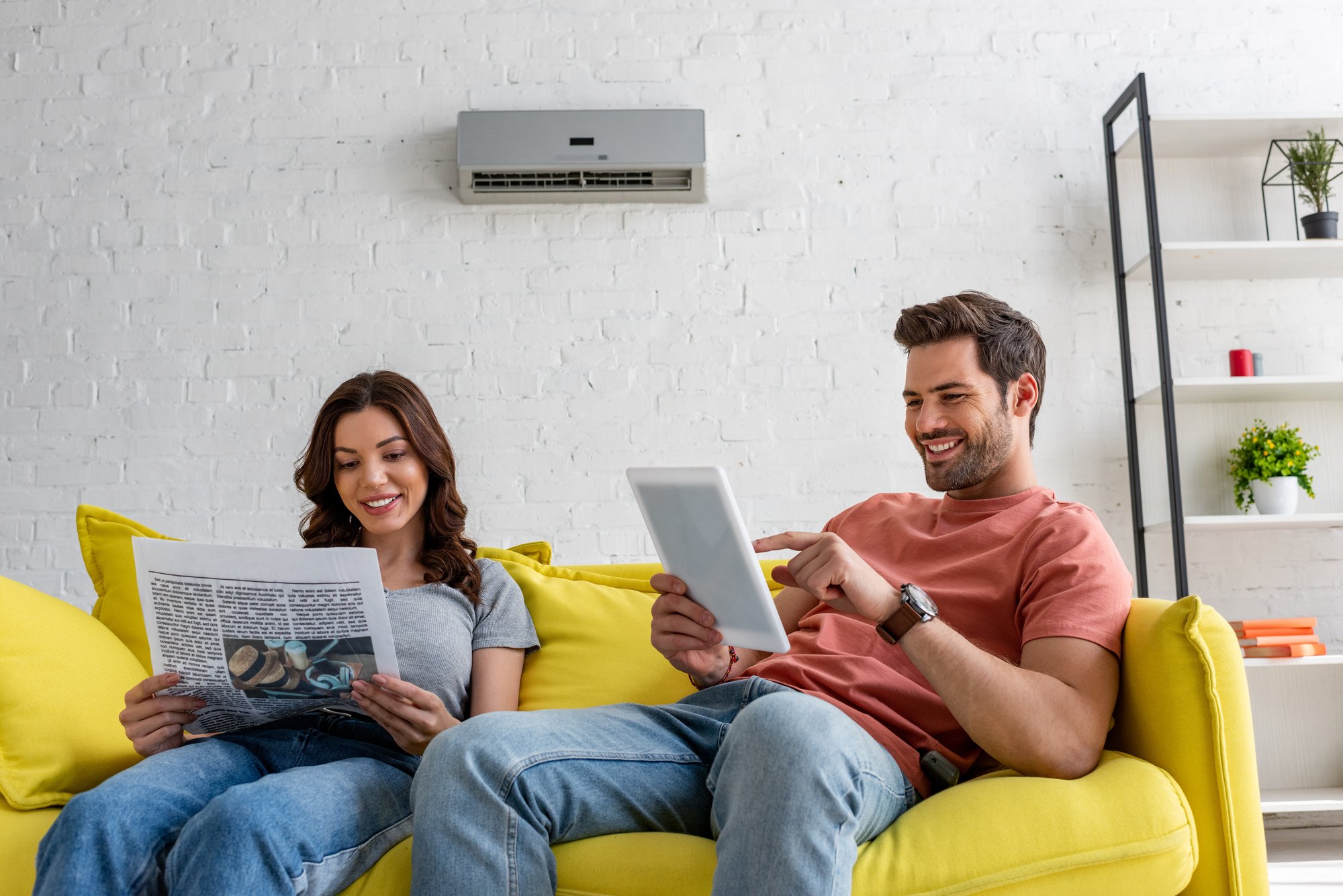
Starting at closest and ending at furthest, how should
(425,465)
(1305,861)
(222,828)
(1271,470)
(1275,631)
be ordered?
(222,828) → (425,465) → (1305,861) → (1275,631) → (1271,470)

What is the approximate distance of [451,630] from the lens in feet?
5.52

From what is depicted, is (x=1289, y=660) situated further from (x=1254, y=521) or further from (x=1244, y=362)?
(x=1244, y=362)

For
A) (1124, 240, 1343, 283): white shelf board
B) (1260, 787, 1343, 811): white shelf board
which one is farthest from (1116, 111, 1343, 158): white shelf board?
(1260, 787, 1343, 811): white shelf board

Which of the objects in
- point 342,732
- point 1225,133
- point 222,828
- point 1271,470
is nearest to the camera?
point 222,828

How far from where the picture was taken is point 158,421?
111 inches

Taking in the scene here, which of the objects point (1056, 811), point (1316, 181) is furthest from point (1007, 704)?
point (1316, 181)

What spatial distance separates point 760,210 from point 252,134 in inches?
54.9

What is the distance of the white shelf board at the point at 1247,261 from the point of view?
2.71 metres

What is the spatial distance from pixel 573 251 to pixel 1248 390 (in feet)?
5.88

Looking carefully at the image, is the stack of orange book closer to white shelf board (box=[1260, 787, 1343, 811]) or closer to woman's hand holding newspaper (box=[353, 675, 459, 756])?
white shelf board (box=[1260, 787, 1343, 811])

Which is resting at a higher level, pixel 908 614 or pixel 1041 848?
pixel 908 614

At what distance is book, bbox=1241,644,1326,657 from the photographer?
256 cm

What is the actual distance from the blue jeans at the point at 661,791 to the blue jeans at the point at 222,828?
0.41 ft

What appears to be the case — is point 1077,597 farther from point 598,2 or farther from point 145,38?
point 145,38
